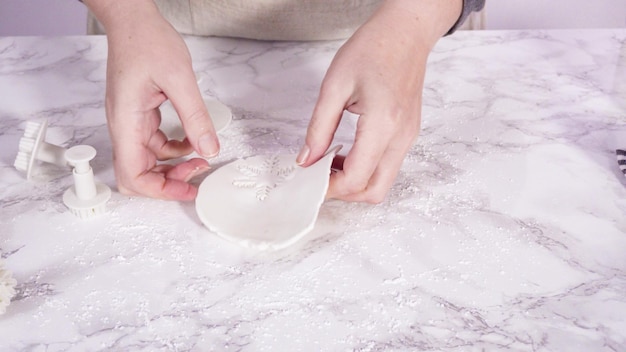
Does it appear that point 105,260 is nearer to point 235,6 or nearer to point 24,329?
point 24,329

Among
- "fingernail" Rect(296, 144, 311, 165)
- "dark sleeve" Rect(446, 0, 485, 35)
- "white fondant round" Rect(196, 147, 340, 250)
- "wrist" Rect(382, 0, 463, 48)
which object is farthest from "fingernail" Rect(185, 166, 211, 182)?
"dark sleeve" Rect(446, 0, 485, 35)

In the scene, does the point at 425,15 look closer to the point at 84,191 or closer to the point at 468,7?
the point at 468,7

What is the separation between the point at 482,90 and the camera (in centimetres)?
119

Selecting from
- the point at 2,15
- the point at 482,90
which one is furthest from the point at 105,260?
the point at 2,15

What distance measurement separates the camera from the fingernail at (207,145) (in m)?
0.90

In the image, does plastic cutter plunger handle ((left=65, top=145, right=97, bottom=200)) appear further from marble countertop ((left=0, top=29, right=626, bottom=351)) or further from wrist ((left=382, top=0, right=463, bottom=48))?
wrist ((left=382, top=0, right=463, bottom=48))

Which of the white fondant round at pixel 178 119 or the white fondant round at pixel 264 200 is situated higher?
the white fondant round at pixel 178 119

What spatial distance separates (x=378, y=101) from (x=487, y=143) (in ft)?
0.89

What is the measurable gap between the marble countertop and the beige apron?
0.09 m

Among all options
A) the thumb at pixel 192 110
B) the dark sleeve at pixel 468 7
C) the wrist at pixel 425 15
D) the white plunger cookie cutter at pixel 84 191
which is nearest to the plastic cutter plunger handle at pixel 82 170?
the white plunger cookie cutter at pixel 84 191

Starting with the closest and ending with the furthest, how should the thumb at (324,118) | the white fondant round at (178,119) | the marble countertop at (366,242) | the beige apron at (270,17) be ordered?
1. the marble countertop at (366,242)
2. the thumb at (324,118)
3. the white fondant round at (178,119)
4. the beige apron at (270,17)

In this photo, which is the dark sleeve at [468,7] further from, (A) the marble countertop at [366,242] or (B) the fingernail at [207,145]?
(B) the fingernail at [207,145]

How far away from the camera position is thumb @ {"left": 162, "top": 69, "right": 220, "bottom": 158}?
0.87 meters

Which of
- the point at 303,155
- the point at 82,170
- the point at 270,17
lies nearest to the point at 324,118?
the point at 303,155
